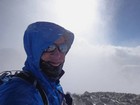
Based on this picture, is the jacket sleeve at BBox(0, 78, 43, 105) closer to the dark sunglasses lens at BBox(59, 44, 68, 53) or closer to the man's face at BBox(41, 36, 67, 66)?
the man's face at BBox(41, 36, 67, 66)

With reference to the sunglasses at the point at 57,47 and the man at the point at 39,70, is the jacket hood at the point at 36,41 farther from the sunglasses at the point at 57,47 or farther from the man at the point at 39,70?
the sunglasses at the point at 57,47

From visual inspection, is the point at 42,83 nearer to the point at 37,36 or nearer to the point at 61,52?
the point at 37,36

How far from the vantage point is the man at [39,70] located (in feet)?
8.46

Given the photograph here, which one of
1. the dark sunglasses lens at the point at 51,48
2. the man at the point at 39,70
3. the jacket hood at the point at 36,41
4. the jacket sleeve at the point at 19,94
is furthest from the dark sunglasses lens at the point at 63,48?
the jacket sleeve at the point at 19,94

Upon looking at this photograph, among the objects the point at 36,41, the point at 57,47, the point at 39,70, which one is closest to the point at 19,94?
the point at 39,70

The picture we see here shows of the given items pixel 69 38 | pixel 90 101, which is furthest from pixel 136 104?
pixel 69 38

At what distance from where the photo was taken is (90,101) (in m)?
19.0

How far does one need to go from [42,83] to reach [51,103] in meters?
0.32

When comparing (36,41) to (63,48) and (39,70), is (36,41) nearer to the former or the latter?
(39,70)

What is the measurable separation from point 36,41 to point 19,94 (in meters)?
0.90

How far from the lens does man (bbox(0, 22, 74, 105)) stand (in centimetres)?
258

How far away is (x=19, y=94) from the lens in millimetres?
2553

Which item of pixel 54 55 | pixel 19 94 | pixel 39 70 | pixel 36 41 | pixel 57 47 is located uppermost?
pixel 57 47

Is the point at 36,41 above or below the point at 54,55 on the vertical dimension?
below
